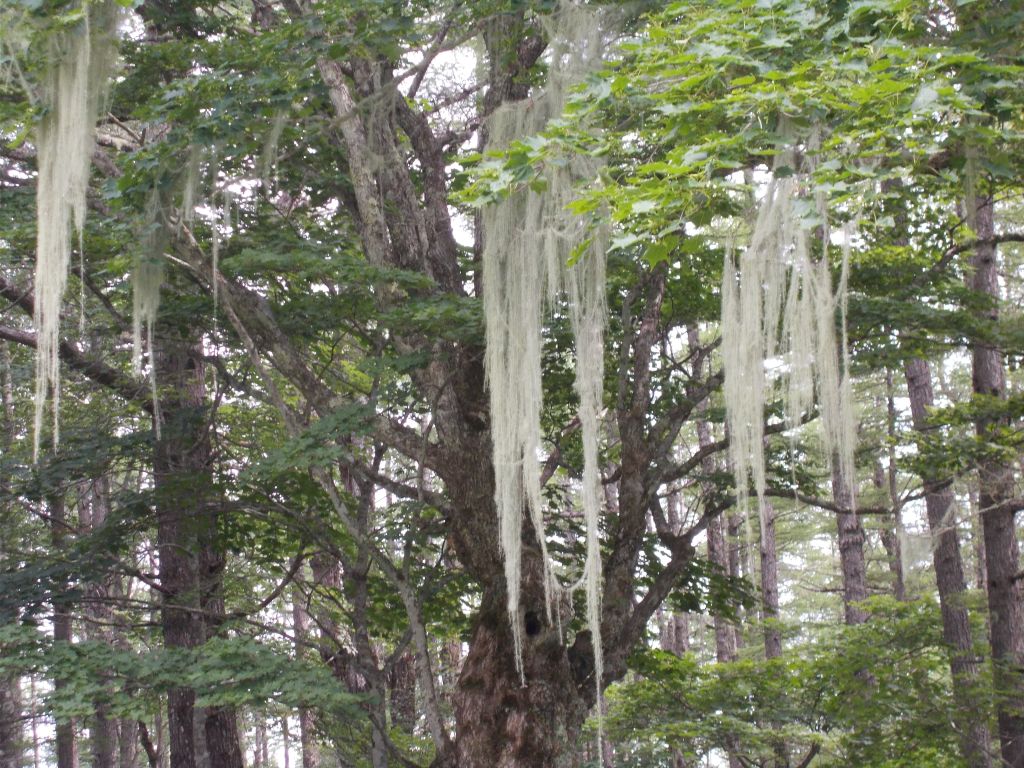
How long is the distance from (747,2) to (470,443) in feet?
12.2

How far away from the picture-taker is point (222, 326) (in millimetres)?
7742

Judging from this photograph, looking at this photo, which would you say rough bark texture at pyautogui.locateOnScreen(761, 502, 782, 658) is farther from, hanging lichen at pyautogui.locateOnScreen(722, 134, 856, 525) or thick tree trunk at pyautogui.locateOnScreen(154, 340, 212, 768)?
hanging lichen at pyautogui.locateOnScreen(722, 134, 856, 525)

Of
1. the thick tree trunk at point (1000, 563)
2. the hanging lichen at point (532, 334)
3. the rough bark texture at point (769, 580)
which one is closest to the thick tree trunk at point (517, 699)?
the hanging lichen at point (532, 334)

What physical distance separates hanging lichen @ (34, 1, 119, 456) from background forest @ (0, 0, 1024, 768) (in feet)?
0.07

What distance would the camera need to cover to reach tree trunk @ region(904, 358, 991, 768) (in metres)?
7.45

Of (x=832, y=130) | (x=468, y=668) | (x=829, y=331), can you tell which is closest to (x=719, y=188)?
(x=832, y=130)

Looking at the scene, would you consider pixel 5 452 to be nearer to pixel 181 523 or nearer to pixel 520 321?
pixel 181 523

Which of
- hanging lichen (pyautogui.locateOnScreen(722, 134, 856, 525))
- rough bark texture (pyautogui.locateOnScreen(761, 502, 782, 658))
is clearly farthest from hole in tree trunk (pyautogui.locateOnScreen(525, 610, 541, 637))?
rough bark texture (pyautogui.locateOnScreen(761, 502, 782, 658))

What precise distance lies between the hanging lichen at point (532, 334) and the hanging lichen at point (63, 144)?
228 cm

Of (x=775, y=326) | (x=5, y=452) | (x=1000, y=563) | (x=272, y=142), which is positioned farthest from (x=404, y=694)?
(x=775, y=326)

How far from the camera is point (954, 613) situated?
8430 millimetres

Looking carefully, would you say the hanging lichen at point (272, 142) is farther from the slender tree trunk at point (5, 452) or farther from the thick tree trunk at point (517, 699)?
the slender tree trunk at point (5, 452)

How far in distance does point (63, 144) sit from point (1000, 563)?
7.71m

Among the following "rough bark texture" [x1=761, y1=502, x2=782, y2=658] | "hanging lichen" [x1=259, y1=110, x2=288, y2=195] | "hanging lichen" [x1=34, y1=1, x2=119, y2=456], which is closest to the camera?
"hanging lichen" [x1=34, y1=1, x2=119, y2=456]
